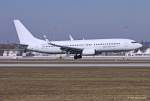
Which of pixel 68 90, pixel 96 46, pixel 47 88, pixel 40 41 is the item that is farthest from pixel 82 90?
pixel 40 41

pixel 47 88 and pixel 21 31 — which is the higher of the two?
pixel 21 31

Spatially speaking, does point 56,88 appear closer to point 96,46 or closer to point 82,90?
point 82,90

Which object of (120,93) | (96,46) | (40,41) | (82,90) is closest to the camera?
(120,93)

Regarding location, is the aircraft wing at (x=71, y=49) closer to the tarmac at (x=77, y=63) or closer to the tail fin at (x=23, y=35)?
the tail fin at (x=23, y=35)

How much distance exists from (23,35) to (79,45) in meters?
15.4

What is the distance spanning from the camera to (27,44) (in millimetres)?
101125

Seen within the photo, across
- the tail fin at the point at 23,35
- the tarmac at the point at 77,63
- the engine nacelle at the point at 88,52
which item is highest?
the tail fin at the point at 23,35

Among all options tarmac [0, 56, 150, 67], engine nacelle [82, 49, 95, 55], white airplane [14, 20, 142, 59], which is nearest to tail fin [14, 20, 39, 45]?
white airplane [14, 20, 142, 59]

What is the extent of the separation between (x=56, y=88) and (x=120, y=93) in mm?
4526

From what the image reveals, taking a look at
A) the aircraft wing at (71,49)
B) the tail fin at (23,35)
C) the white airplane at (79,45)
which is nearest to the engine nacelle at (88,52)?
the white airplane at (79,45)

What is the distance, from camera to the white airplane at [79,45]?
91.0 meters

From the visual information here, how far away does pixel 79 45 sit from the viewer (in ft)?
306

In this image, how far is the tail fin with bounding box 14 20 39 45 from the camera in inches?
3989

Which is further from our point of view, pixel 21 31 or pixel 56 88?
pixel 21 31
